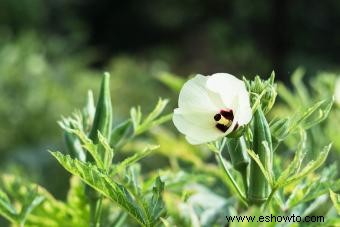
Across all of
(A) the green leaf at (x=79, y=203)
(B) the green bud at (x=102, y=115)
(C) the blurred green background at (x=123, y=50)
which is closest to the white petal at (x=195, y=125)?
(B) the green bud at (x=102, y=115)

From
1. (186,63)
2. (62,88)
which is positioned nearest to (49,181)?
(62,88)

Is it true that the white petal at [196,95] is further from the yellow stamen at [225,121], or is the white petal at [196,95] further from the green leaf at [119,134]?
the green leaf at [119,134]

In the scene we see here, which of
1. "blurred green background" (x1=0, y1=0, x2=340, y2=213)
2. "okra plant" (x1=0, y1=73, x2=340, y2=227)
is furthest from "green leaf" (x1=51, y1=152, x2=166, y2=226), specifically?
"blurred green background" (x1=0, y1=0, x2=340, y2=213)

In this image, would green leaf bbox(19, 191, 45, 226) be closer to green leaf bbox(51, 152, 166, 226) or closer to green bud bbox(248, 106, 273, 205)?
green leaf bbox(51, 152, 166, 226)

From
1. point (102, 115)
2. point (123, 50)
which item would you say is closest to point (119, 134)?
point (102, 115)

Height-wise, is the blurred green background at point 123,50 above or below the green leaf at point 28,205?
below

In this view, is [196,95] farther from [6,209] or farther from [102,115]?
[6,209]
